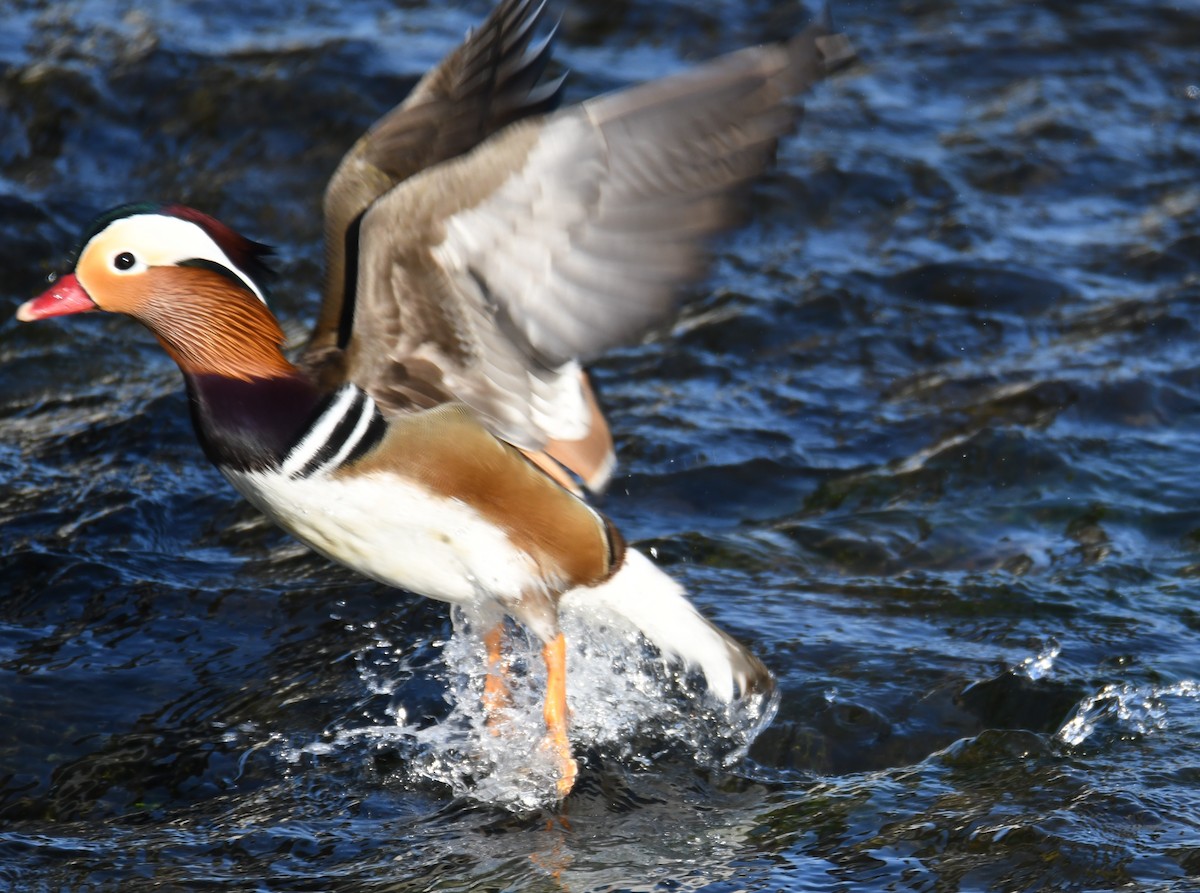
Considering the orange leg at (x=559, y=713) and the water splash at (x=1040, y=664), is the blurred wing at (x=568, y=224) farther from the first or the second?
the water splash at (x=1040, y=664)

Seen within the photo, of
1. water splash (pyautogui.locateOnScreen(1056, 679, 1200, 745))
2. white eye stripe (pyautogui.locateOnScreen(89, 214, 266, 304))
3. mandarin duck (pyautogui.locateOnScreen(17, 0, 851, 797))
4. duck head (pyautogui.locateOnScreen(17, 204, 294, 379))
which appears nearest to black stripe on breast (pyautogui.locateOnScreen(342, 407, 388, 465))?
mandarin duck (pyautogui.locateOnScreen(17, 0, 851, 797))

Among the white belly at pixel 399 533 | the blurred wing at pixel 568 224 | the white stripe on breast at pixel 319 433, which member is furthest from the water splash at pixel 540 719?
the blurred wing at pixel 568 224

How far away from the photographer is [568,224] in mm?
3604

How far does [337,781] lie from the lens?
165 inches

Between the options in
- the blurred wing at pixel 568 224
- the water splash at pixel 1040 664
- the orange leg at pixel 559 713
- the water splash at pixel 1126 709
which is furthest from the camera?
the water splash at pixel 1040 664

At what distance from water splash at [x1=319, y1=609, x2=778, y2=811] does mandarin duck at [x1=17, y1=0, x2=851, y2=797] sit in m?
0.08

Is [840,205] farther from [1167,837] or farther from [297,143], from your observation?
[1167,837]

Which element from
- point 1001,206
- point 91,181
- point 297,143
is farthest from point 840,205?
point 91,181

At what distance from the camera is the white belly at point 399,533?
3.97 meters

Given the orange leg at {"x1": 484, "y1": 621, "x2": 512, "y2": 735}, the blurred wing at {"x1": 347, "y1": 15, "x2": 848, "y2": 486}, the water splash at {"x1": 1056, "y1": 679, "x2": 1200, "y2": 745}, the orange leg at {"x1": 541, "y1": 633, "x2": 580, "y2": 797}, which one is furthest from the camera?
the orange leg at {"x1": 484, "y1": 621, "x2": 512, "y2": 735}

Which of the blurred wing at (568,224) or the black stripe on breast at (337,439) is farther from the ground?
the blurred wing at (568,224)

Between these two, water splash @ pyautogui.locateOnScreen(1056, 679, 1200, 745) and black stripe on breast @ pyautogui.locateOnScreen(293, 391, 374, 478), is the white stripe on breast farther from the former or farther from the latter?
water splash @ pyautogui.locateOnScreen(1056, 679, 1200, 745)

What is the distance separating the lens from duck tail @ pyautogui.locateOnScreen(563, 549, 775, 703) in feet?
14.7

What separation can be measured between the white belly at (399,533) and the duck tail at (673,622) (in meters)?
0.33
